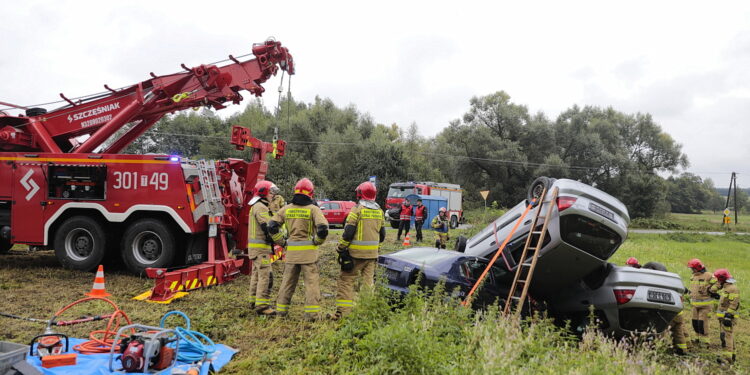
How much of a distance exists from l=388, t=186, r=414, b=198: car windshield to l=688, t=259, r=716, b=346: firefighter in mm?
20353

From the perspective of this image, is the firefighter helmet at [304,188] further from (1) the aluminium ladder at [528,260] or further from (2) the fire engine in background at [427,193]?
(2) the fire engine in background at [427,193]

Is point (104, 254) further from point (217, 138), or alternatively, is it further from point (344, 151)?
point (217, 138)

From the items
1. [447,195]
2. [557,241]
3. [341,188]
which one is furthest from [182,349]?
[341,188]

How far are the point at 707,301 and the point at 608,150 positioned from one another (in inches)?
1625

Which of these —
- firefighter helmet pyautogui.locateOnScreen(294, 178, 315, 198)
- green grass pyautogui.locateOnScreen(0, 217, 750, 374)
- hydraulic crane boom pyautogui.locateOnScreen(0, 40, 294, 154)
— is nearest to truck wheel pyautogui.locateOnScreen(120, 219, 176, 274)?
green grass pyautogui.locateOnScreen(0, 217, 750, 374)

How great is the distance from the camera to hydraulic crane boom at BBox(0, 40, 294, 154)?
→ 926cm

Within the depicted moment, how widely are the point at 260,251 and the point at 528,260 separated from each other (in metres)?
3.63

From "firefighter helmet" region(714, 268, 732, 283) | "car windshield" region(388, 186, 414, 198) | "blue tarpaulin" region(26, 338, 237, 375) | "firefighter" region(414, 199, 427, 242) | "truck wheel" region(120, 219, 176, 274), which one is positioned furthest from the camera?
"car windshield" region(388, 186, 414, 198)

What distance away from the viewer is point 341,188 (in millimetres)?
39844

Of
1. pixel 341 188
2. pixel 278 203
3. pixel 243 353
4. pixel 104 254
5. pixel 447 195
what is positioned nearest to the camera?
pixel 243 353

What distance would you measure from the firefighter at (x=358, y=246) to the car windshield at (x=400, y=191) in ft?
69.2

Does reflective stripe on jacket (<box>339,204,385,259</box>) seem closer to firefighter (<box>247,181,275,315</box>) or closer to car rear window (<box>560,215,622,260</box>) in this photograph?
firefighter (<box>247,181,275,315</box>)

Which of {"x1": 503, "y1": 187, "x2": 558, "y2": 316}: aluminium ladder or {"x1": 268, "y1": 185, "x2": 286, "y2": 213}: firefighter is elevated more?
{"x1": 268, "y1": 185, "x2": 286, "y2": 213}: firefighter

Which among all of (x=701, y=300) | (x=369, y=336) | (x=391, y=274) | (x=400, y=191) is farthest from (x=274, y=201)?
(x=400, y=191)
